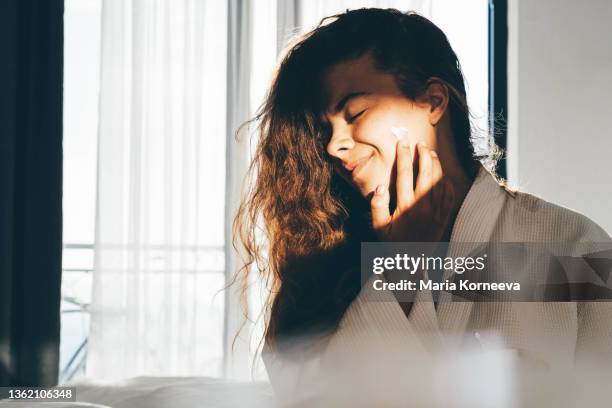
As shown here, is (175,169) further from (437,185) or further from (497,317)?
(497,317)

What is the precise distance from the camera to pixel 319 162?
3.27 ft

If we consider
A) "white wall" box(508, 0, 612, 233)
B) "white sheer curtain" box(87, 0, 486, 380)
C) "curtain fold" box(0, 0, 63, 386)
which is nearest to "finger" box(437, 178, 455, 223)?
"white wall" box(508, 0, 612, 233)

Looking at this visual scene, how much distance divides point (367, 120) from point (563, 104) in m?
0.90

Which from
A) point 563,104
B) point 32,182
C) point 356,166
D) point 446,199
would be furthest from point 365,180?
point 32,182

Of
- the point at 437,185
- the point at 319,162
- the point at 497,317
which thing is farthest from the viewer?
the point at 319,162

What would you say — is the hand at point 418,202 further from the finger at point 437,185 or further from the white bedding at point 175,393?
the white bedding at point 175,393

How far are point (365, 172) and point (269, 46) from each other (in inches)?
38.3

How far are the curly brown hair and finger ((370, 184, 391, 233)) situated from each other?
0.16 ft

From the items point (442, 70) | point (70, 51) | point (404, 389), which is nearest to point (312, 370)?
point (404, 389)

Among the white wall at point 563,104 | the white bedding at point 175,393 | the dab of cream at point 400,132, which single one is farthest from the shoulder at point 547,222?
the white wall at point 563,104

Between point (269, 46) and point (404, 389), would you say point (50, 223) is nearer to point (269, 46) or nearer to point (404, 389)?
point (269, 46)

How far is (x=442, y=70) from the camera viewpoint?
947 millimetres

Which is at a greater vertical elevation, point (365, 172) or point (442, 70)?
point (442, 70)

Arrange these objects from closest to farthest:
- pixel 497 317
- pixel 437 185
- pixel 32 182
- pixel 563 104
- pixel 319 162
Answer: pixel 497 317 < pixel 437 185 < pixel 319 162 < pixel 563 104 < pixel 32 182
